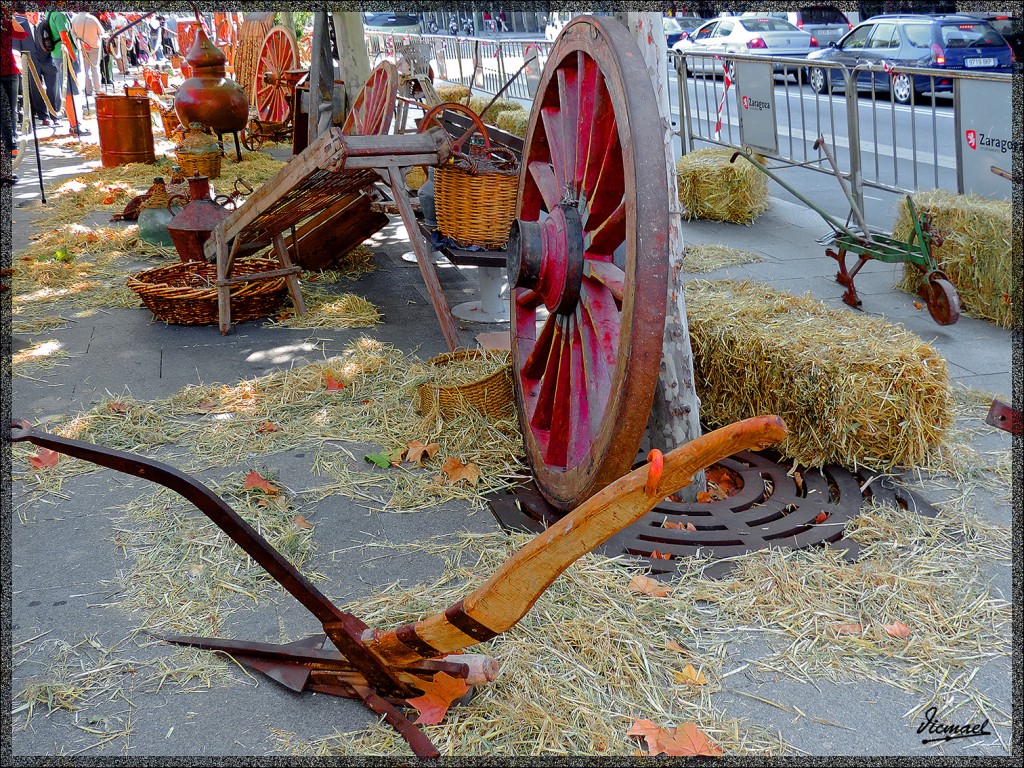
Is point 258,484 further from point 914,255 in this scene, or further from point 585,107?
point 914,255

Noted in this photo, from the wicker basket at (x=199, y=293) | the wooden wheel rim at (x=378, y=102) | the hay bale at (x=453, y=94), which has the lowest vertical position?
the wicker basket at (x=199, y=293)

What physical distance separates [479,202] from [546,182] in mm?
1654

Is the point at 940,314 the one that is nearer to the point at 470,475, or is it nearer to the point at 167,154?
the point at 470,475

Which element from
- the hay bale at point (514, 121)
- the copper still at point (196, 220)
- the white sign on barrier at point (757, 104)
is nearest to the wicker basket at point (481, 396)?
the copper still at point (196, 220)

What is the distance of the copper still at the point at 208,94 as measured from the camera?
1010 cm

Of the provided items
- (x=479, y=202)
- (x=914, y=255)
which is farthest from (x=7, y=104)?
(x=914, y=255)

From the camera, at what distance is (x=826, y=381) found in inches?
131

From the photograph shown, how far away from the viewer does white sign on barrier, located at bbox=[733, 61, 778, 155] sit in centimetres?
759

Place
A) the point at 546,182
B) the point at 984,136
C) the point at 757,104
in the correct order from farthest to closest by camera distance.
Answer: the point at 757,104 → the point at 984,136 → the point at 546,182

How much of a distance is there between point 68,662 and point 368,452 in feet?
5.07

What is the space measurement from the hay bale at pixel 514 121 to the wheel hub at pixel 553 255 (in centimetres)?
664

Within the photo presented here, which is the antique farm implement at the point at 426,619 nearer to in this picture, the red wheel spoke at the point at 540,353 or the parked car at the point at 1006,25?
the red wheel spoke at the point at 540,353

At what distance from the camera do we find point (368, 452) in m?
3.88

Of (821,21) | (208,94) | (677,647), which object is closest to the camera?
(677,647)
